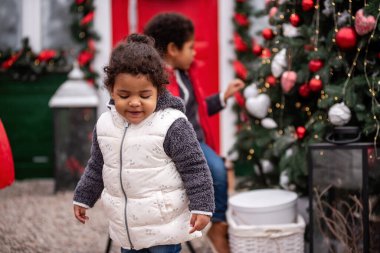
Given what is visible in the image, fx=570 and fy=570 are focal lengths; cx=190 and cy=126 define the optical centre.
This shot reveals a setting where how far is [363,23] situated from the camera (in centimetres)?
294

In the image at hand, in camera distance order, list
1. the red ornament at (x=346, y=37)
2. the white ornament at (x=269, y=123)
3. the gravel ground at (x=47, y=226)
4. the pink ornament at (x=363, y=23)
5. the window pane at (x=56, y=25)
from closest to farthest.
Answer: the pink ornament at (x=363, y=23) < the red ornament at (x=346, y=37) < the gravel ground at (x=47, y=226) < the white ornament at (x=269, y=123) < the window pane at (x=56, y=25)

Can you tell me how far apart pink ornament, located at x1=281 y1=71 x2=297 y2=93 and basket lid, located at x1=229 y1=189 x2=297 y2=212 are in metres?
0.64

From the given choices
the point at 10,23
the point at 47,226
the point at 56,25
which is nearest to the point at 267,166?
the point at 47,226

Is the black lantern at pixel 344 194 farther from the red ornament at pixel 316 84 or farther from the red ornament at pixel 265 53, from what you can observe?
the red ornament at pixel 265 53

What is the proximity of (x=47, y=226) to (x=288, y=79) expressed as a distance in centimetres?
209

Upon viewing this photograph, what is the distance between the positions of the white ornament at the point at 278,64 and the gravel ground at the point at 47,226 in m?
1.20

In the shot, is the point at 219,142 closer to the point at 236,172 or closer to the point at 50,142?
the point at 236,172

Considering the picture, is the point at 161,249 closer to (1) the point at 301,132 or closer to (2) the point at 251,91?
(1) the point at 301,132

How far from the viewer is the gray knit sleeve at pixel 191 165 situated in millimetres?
2084

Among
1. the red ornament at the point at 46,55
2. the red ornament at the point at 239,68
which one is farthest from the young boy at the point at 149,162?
the red ornament at the point at 46,55

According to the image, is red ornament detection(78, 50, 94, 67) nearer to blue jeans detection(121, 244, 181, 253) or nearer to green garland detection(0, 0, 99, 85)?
green garland detection(0, 0, 99, 85)

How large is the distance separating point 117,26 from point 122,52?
4.32 meters

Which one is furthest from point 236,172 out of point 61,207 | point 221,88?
point 61,207

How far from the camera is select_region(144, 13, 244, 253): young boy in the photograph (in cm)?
318
